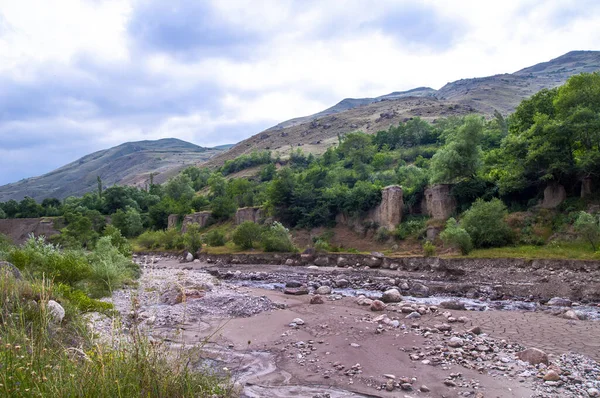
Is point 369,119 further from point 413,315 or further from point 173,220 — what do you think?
point 413,315

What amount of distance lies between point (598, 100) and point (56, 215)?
94323mm

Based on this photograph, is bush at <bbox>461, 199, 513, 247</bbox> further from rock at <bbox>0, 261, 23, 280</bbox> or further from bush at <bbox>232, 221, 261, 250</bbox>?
rock at <bbox>0, 261, 23, 280</bbox>

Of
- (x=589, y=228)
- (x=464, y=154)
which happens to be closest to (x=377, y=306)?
(x=589, y=228)

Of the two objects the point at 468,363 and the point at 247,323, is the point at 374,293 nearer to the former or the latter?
the point at 247,323

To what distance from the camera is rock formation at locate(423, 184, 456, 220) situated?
139ft

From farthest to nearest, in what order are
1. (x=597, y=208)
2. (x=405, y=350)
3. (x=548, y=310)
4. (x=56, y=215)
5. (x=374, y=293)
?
1. (x=56, y=215)
2. (x=597, y=208)
3. (x=374, y=293)
4. (x=548, y=310)
5. (x=405, y=350)

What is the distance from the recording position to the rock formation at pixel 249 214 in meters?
63.0

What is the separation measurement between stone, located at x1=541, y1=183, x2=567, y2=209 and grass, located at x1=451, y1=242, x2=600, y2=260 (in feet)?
23.2

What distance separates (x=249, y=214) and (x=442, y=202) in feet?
104

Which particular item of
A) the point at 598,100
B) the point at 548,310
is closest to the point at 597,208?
the point at 598,100

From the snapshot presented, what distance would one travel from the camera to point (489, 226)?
31.1 meters

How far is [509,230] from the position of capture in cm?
3119

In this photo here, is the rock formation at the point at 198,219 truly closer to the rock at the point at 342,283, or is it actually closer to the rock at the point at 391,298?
the rock at the point at 342,283

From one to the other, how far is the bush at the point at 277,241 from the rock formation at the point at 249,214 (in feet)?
56.7
